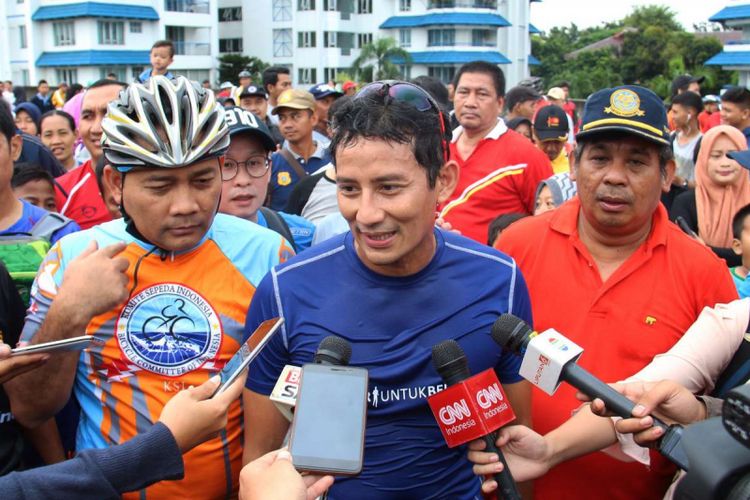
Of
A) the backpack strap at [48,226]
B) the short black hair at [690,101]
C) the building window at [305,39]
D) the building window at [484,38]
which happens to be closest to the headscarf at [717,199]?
the short black hair at [690,101]

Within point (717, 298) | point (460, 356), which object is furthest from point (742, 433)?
point (717, 298)

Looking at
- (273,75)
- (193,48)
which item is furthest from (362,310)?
(193,48)

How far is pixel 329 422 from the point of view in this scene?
204 centimetres

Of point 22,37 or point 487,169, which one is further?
point 22,37

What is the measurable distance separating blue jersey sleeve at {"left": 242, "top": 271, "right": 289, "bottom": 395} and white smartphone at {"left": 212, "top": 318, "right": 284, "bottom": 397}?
0.28 m

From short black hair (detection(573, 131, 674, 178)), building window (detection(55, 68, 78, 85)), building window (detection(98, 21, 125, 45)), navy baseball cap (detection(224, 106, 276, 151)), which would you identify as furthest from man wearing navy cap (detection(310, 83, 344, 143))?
building window (detection(55, 68, 78, 85))

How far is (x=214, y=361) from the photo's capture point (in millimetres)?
2986

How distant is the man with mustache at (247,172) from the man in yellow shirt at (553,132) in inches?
200

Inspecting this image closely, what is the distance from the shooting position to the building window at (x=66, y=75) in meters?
50.5

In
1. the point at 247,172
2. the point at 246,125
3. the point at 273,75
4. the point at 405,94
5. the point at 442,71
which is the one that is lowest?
the point at 247,172

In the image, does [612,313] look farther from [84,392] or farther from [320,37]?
[320,37]

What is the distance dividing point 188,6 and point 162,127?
57643mm

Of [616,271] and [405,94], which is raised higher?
[405,94]

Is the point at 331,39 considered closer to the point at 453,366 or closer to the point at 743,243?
the point at 743,243
